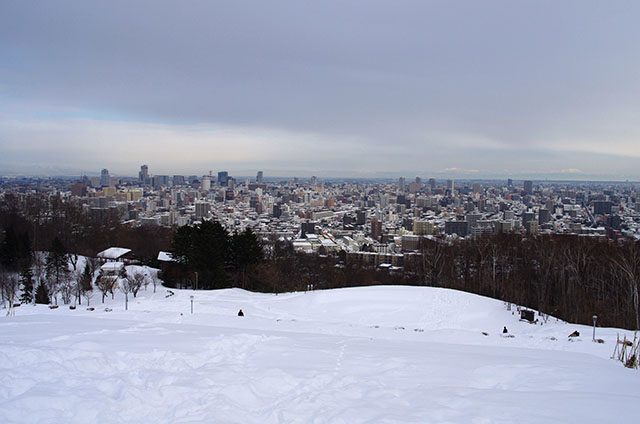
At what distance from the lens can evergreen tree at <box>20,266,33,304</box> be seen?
17502 millimetres

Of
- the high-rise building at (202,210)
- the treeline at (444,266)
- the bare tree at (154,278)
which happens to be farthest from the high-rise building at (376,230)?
the bare tree at (154,278)

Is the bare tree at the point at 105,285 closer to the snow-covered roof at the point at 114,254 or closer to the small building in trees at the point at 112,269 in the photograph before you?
the small building in trees at the point at 112,269

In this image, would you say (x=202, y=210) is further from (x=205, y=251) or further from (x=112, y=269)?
(x=205, y=251)

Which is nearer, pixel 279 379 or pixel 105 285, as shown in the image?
pixel 279 379

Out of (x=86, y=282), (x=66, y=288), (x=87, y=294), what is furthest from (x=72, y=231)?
(x=66, y=288)

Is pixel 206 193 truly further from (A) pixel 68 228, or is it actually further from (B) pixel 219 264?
(B) pixel 219 264

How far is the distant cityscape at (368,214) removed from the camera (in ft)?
152

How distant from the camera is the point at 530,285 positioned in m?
22.6

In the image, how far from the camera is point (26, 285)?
18734 millimetres

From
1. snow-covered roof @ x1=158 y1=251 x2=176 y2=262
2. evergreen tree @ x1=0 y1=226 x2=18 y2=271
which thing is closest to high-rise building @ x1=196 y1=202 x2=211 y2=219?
snow-covered roof @ x1=158 y1=251 x2=176 y2=262

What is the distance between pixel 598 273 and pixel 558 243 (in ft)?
8.79

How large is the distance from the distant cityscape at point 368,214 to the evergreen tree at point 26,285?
1427 cm

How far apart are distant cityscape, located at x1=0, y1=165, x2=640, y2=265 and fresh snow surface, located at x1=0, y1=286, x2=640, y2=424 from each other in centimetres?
2444

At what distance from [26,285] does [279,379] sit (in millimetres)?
17344
